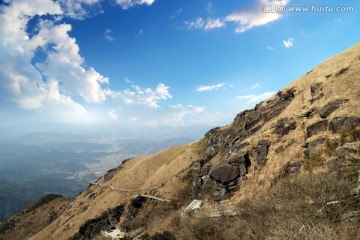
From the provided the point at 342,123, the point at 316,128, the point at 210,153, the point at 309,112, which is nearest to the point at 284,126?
the point at 309,112

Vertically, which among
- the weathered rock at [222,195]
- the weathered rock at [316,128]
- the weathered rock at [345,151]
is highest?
the weathered rock at [316,128]

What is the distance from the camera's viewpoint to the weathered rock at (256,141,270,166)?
46.1m

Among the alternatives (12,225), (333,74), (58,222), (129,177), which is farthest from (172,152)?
(12,225)

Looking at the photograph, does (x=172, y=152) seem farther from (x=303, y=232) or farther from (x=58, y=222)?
(x=303, y=232)

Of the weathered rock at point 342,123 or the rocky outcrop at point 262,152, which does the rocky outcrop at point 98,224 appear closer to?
the rocky outcrop at point 262,152

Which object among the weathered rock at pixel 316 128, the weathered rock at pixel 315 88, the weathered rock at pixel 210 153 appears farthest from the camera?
the weathered rock at pixel 210 153

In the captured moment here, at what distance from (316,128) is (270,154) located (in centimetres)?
854

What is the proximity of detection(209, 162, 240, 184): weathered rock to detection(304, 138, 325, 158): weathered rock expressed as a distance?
13.0 m

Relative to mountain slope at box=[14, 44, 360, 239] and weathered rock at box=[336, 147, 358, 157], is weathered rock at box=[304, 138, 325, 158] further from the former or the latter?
weathered rock at box=[336, 147, 358, 157]

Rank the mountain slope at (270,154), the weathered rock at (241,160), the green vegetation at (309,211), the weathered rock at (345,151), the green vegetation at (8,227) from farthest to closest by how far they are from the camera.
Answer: the green vegetation at (8,227), the weathered rock at (241,160), the mountain slope at (270,154), the weathered rock at (345,151), the green vegetation at (309,211)

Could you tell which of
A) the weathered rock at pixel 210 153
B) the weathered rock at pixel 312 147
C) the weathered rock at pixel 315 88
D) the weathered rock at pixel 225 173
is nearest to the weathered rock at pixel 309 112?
the weathered rock at pixel 315 88

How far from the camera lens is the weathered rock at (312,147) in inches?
1484

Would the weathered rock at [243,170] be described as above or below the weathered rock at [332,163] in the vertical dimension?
below

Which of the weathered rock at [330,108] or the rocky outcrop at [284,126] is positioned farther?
the rocky outcrop at [284,126]
